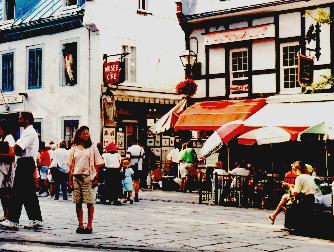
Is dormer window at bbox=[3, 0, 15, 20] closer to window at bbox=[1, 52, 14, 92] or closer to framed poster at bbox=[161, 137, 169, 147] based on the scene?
window at bbox=[1, 52, 14, 92]

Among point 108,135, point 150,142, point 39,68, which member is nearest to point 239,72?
point 108,135

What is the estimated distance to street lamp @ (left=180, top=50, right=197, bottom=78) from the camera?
75.2 ft

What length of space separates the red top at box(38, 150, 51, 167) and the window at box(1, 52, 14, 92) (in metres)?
9.22

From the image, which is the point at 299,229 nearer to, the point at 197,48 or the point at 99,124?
the point at 197,48

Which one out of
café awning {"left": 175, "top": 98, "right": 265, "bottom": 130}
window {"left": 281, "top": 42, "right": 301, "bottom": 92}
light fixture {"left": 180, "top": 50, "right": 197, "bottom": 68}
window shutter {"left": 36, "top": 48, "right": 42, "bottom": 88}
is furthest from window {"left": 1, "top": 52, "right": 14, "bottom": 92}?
window {"left": 281, "top": 42, "right": 301, "bottom": 92}

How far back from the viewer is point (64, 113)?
27.2m

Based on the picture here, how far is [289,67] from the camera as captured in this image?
70.0 ft

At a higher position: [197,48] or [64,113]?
[197,48]

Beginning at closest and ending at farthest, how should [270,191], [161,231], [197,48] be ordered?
[161,231] → [270,191] → [197,48]

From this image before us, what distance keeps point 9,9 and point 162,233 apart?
22.9m

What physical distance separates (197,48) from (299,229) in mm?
13162

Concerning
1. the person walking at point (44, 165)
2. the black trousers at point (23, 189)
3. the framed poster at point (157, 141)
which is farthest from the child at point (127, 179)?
the framed poster at point (157, 141)

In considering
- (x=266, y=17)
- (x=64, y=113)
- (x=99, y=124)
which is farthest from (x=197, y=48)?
(x=64, y=113)

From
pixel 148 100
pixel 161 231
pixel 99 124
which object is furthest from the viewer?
pixel 148 100
